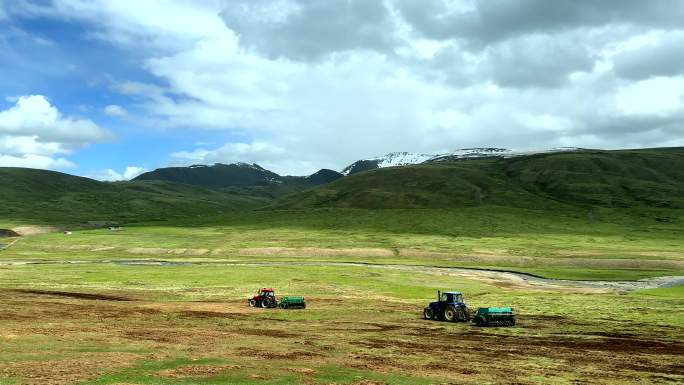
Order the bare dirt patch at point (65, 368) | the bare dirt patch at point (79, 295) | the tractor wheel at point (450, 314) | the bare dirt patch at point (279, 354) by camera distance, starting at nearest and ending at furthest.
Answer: the bare dirt patch at point (65, 368), the bare dirt patch at point (279, 354), the tractor wheel at point (450, 314), the bare dirt patch at point (79, 295)

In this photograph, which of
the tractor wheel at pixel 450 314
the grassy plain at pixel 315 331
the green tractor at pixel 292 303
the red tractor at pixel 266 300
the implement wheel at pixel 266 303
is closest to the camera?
the grassy plain at pixel 315 331

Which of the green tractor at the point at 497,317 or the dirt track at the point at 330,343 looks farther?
the green tractor at the point at 497,317

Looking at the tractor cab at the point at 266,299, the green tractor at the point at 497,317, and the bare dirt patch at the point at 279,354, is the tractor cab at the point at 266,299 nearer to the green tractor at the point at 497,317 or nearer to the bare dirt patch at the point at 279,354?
the green tractor at the point at 497,317

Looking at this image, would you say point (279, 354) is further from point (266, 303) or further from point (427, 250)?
point (427, 250)

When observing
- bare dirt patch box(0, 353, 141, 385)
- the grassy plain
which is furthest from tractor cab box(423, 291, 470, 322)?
bare dirt patch box(0, 353, 141, 385)

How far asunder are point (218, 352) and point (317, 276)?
6347 centimetres

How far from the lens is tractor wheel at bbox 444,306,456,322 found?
181 feet

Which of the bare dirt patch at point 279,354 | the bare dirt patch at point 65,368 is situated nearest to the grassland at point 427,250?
the bare dirt patch at point 279,354

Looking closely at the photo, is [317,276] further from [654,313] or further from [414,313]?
[654,313]

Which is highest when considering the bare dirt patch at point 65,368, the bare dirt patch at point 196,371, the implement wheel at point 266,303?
the bare dirt patch at point 65,368

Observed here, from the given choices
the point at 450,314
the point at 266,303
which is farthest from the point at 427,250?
the point at 450,314

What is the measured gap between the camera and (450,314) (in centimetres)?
5550

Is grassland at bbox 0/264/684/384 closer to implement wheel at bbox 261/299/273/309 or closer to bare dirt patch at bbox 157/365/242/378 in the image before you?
bare dirt patch at bbox 157/365/242/378

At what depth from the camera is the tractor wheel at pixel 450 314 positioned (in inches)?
2176
